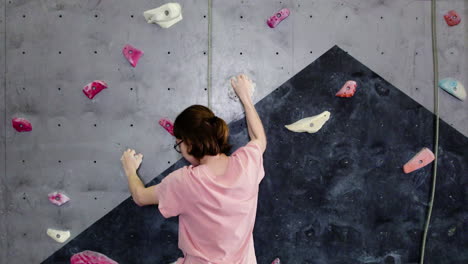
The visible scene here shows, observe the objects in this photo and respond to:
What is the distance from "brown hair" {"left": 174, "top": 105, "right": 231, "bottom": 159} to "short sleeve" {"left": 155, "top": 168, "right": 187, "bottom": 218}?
86mm

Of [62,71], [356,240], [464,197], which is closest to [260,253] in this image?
[356,240]

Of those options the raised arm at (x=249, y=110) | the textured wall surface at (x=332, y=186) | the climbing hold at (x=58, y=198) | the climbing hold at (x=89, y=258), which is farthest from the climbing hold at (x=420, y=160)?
the climbing hold at (x=58, y=198)

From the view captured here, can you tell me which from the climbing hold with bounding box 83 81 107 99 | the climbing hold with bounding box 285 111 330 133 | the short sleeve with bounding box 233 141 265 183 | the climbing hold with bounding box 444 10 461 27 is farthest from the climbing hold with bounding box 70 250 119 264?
the climbing hold with bounding box 444 10 461 27

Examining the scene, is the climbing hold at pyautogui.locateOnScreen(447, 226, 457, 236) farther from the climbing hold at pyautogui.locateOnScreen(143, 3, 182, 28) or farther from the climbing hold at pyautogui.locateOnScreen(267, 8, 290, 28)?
the climbing hold at pyautogui.locateOnScreen(143, 3, 182, 28)

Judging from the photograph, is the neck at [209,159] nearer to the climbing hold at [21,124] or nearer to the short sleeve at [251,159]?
the short sleeve at [251,159]

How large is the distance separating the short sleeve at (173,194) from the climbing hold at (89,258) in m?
0.50

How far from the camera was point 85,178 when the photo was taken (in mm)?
1496

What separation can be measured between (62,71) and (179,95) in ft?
1.50

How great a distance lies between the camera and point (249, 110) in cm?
136

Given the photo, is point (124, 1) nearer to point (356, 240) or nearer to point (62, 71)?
point (62, 71)

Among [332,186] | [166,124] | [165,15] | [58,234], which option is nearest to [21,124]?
[58,234]

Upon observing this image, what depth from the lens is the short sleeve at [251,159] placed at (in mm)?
1143

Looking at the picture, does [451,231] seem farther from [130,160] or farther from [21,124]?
[21,124]

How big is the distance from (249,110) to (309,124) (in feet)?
0.92
